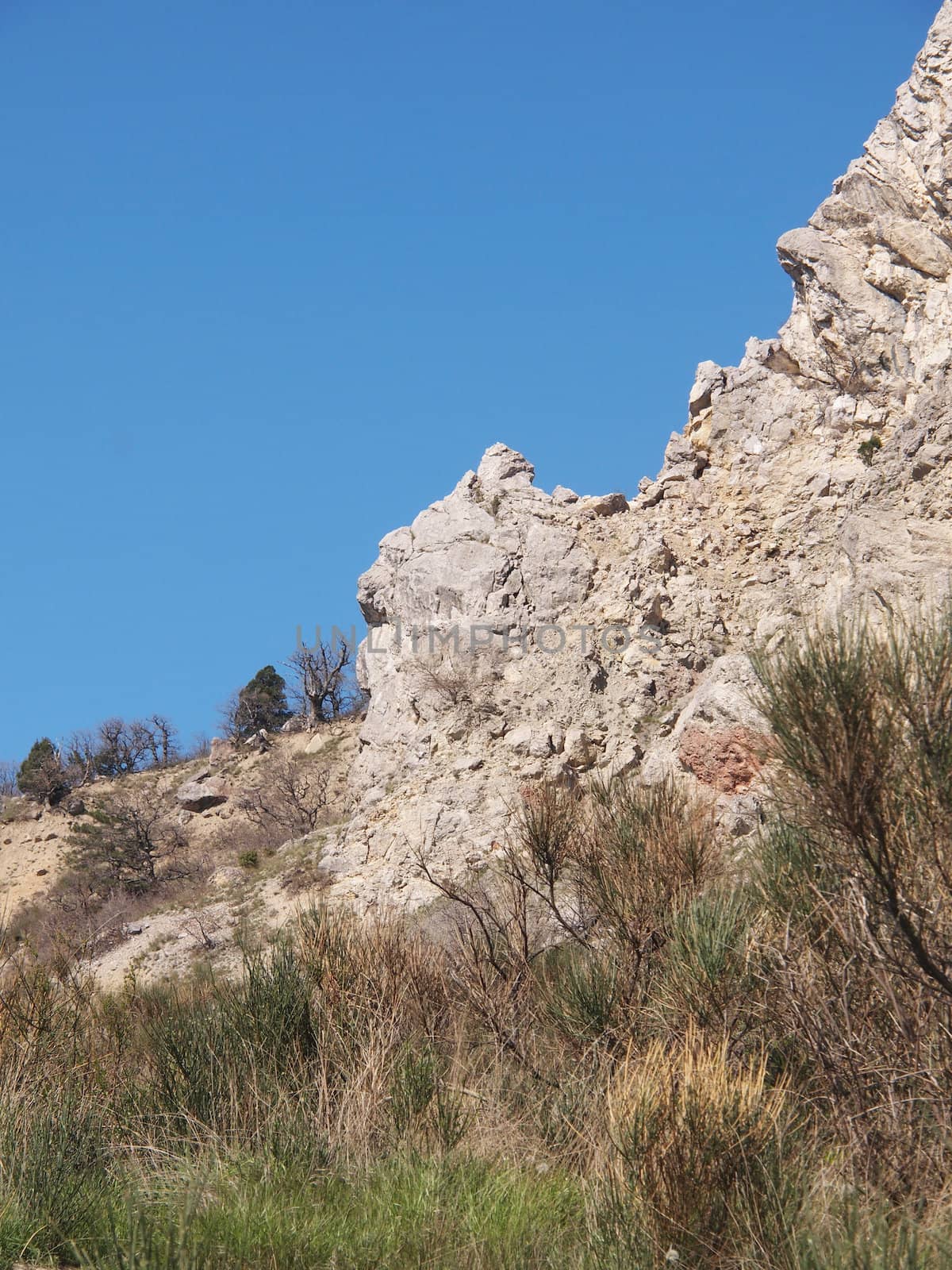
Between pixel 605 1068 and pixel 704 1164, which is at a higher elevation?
pixel 605 1068

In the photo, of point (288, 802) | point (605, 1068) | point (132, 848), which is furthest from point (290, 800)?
point (605, 1068)

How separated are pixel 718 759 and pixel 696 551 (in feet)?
22.5

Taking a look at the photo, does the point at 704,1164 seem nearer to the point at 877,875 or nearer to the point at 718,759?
the point at 877,875

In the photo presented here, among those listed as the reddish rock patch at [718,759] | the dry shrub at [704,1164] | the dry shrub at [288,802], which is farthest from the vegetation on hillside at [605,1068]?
the dry shrub at [288,802]

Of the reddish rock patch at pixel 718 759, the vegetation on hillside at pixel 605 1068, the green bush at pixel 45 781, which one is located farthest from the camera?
the green bush at pixel 45 781

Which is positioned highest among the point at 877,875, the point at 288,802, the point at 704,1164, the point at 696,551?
the point at 696,551

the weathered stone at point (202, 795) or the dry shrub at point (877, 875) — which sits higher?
the weathered stone at point (202, 795)

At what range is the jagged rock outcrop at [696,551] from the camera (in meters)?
21.5

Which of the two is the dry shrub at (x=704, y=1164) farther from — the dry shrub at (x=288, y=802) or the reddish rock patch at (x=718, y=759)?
the dry shrub at (x=288, y=802)

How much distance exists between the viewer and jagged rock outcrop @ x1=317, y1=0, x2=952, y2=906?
21547mm

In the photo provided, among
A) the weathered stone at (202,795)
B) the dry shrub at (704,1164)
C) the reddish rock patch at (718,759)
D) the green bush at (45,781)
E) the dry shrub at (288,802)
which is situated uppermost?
the green bush at (45,781)

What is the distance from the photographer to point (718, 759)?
62.5 ft

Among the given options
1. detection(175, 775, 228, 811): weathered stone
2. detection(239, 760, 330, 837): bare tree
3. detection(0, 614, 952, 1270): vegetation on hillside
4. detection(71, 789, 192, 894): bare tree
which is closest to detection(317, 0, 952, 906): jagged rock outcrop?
detection(239, 760, 330, 837): bare tree

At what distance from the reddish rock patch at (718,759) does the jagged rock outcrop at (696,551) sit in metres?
0.14
